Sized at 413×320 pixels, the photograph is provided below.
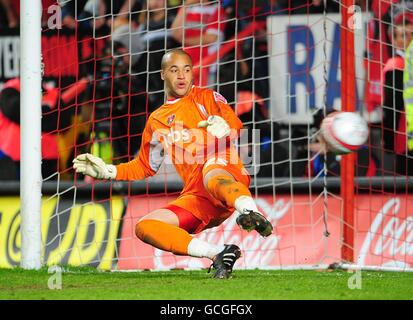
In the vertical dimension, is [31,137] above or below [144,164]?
above

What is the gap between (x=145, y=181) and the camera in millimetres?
10094

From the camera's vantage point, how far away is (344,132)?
7.81 meters

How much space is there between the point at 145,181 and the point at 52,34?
163 centimetres

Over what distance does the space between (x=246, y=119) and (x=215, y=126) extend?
104 inches

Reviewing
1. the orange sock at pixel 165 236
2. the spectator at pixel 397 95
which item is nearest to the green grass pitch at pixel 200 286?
the orange sock at pixel 165 236

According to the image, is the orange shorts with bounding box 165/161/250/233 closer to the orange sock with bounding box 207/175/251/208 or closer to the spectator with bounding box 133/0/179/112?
the orange sock with bounding box 207/175/251/208

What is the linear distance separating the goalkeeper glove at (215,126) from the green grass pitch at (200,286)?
95cm

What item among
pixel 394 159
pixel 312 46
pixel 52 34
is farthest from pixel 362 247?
pixel 52 34

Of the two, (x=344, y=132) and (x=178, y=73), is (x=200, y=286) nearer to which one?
(x=344, y=132)

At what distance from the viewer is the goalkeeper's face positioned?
316 inches

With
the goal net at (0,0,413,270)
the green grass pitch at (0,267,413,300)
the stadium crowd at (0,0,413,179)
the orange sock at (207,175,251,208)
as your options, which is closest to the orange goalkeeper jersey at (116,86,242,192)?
the orange sock at (207,175,251,208)

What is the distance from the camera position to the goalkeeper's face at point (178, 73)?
8.04m

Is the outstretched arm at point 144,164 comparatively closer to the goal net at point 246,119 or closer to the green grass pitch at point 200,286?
the green grass pitch at point 200,286

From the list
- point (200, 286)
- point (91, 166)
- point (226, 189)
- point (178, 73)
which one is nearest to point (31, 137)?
point (91, 166)
